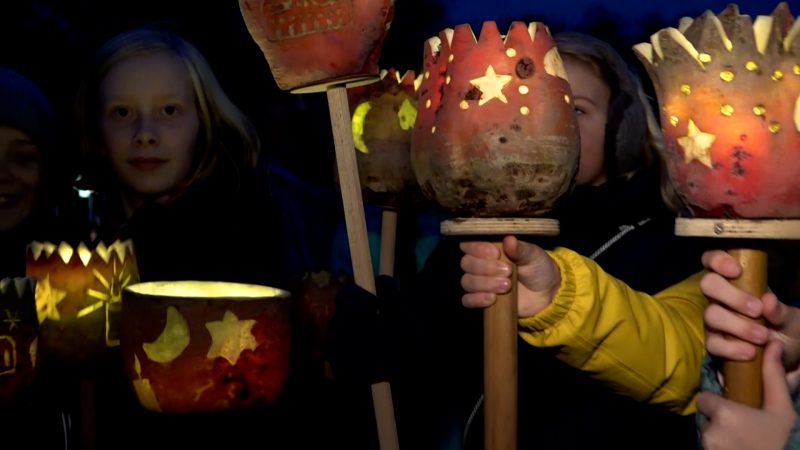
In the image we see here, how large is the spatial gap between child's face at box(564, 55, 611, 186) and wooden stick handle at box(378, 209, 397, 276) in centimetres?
38

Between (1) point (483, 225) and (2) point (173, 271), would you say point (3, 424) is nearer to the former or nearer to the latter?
(2) point (173, 271)

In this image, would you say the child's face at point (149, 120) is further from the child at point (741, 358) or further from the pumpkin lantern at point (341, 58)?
the child at point (741, 358)

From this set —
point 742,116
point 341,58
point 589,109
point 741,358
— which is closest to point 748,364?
point 741,358

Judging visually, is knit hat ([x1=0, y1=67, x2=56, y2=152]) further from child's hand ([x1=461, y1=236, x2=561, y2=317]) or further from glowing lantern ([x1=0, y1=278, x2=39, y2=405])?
child's hand ([x1=461, y1=236, x2=561, y2=317])

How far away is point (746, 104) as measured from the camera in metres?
1.16

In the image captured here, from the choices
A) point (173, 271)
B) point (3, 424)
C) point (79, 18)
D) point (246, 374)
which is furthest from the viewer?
point (79, 18)

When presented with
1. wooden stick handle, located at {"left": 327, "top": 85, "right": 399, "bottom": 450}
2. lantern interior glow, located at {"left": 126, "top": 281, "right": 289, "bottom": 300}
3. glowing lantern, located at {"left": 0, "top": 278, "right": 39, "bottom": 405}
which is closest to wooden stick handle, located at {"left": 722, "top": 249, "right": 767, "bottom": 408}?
wooden stick handle, located at {"left": 327, "top": 85, "right": 399, "bottom": 450}

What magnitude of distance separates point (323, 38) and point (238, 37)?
70.5 inches

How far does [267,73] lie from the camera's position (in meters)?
3.33

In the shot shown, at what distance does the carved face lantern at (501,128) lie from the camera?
1.30 meters

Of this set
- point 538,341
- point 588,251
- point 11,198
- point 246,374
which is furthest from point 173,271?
point 538,341

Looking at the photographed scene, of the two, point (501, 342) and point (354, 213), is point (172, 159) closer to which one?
point (354, 213)

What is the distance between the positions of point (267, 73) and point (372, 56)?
1.78 m

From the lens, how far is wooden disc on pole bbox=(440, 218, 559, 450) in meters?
1.32
